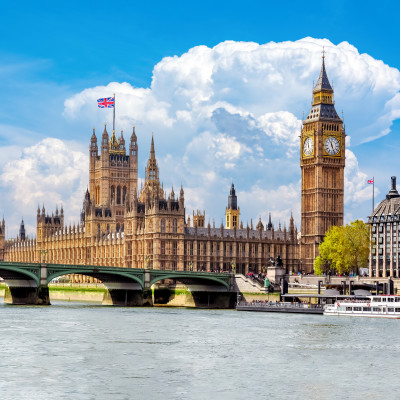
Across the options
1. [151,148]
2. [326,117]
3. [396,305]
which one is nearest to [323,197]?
[326,117]

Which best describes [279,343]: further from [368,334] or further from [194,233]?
[194,233]

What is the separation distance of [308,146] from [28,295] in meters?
59.6

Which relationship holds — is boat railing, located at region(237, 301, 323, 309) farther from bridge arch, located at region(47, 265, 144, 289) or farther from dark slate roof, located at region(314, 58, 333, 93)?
dark slate roof, located at region(314, 58, 333, 93)

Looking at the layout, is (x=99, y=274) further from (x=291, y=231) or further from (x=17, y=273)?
(x=291, y=231)

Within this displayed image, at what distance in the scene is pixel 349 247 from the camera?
130m

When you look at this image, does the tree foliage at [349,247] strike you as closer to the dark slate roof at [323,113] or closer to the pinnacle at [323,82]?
the dark slate roof at [323,113]

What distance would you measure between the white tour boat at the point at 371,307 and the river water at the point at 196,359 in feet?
29.6

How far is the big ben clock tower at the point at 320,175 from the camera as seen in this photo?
153750 mm

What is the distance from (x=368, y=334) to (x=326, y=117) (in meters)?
86.0

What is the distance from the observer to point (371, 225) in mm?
127812

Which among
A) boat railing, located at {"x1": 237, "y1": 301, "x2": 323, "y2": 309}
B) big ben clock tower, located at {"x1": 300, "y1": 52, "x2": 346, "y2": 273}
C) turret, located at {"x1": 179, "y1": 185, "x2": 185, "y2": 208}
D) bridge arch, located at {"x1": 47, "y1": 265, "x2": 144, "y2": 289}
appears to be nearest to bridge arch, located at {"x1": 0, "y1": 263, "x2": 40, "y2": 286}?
bridge arch, located at {"x1": 47, "y1": 265, "x2": 144, "y2": 289}

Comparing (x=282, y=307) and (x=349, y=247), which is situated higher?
(x=349, y=247)

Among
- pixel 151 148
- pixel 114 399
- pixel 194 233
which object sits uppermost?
pixel 151 148

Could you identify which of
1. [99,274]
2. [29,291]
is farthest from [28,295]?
[99,274]
